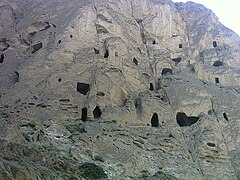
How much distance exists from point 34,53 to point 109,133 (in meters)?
10.1

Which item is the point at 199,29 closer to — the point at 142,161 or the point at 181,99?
the point at 181,99

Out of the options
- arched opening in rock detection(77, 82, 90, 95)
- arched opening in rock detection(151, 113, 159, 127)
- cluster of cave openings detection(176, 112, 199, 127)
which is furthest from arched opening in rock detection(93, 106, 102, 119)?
cluster of cave openings detection(176, 112, 199, 127)

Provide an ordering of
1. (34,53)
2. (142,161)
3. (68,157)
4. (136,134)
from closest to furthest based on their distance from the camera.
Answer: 1. (68,157)
2. (142,161)
3. (136,134)
4. (34,53)

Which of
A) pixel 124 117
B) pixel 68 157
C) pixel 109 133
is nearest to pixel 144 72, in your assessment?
pixel 124 117

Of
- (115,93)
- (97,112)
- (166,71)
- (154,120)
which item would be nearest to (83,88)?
(115,93)

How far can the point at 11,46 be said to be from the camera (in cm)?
3070

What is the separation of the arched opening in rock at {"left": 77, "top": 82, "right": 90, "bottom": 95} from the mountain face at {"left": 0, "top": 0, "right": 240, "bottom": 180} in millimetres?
144

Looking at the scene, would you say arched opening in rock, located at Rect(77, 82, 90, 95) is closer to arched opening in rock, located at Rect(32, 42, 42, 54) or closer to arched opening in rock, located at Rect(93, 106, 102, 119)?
arched opening in rock, located at Rect(93, 106, 102, 119)

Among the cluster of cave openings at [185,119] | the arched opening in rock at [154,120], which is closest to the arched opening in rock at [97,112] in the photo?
the arched opening in rock at [154,120]

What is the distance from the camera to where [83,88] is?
26.3 m

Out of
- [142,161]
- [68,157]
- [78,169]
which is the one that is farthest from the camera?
[142,161]

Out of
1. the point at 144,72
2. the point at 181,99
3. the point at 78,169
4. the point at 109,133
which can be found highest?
the point at 144,72

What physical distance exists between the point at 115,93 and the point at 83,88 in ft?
7.35

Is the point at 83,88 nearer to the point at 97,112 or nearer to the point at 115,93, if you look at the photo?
the point at 115,93
